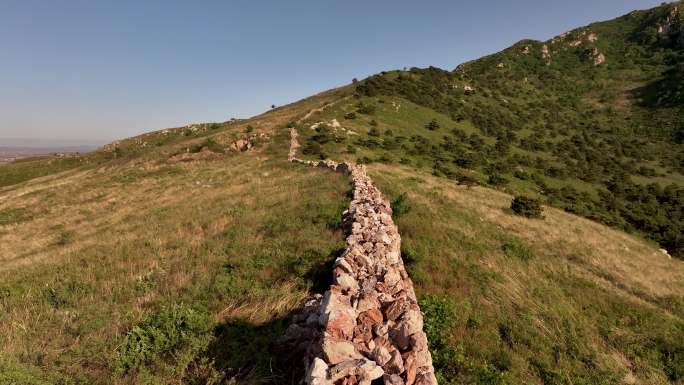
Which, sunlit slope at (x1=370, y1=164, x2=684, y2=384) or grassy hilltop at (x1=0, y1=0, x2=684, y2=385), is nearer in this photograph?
grassy hilltop at (x1=0, y1=0, x2=684, y2=385)

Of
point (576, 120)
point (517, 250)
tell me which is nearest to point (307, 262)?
point (517, 250)

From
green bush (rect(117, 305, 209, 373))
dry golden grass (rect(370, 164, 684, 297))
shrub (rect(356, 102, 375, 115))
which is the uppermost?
shrub (rect(356, 102, 375, 115))

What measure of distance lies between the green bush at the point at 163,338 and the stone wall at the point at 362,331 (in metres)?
1.85

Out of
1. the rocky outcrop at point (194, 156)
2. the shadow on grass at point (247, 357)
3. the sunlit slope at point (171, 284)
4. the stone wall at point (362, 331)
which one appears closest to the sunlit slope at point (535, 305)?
the stone wall at point (362, 331)

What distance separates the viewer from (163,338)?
20.9 feet

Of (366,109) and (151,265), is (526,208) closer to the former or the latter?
(151,265)

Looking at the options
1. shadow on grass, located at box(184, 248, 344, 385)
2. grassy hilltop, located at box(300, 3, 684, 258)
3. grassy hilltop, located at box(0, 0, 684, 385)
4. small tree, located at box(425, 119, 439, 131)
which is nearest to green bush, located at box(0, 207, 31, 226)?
grassy hilltop, located at box(0, 0, 684, 385)

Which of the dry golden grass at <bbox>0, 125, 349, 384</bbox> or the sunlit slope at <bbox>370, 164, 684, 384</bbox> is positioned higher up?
the dry golden grass at <bbox>0, 125, 349, 384</bbox>

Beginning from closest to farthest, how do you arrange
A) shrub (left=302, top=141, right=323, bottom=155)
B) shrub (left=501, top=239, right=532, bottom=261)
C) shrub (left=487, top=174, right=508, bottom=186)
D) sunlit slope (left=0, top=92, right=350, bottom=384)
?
sunlit slope (left=0, top=92, right=350, bottom=384) < shrub (left=501, top=239, right=532, bottom=261) < shrub (left=302, top=141, right=323, bottom=155) < shrub (left=487, top=174, right=508, bottom=186)

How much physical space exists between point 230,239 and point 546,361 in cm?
1128

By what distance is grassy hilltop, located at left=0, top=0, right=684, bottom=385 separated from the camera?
6727 mm

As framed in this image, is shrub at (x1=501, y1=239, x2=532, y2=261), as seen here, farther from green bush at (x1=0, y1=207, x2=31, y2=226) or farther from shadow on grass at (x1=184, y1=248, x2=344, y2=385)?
green bush at (x1=0, y1=207, x2=31, y2=226)

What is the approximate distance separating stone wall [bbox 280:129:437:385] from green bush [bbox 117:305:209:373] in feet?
6.08

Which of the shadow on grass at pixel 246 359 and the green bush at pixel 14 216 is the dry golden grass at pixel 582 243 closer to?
the shadow on grass at pixel 246 359
